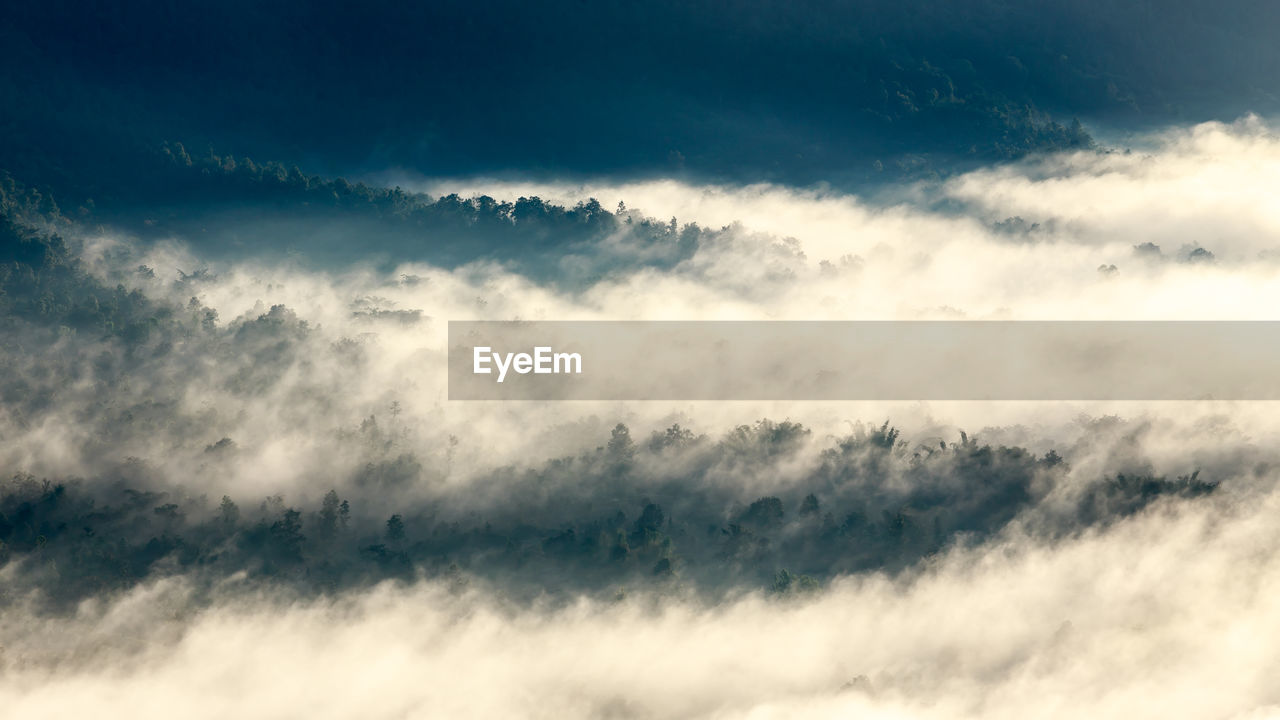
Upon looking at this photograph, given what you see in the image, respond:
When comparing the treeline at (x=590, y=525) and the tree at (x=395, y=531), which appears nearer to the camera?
the treeline at (x=590, y=525)

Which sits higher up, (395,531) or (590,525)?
(590,525)

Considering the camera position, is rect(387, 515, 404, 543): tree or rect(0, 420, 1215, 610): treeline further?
rect(387, 515, 404, 543): tree

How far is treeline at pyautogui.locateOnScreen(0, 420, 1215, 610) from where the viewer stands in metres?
42.8

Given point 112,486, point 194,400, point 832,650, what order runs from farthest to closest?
point 194,400 → point 112,486 → point 832,650

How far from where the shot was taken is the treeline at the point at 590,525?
42812 millimetres

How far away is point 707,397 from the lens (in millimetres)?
58531

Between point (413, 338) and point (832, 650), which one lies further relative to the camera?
point (413, 338)

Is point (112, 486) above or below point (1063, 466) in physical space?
below

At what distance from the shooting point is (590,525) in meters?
45.2

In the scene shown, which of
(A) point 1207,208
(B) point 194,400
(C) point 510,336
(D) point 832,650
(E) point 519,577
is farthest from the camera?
(A) point 1207,208

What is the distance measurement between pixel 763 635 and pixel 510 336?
106ft

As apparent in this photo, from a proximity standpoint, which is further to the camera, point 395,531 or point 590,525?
point 590,525

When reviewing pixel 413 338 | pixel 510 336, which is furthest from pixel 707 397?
A: pixel 413 338

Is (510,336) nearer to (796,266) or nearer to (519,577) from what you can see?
(519,577)
